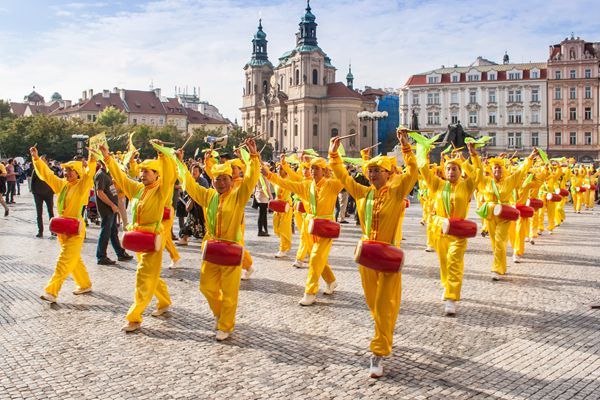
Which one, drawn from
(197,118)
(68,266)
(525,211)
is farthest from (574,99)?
(68,266)

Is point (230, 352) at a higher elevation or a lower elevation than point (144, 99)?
lower

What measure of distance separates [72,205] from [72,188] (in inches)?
11.2

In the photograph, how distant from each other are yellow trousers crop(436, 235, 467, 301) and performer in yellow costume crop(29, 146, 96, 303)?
17.2 ft

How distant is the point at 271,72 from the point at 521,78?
2040 inches

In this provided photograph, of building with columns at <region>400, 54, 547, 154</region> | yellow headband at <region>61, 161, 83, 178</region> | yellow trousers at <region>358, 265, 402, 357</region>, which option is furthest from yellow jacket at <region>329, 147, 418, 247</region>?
building with columns at <region>400, 54, 547, 154</region>

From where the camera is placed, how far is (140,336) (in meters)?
6.99

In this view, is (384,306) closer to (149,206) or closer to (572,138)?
(149,206)

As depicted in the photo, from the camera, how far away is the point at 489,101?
82625 millimetres

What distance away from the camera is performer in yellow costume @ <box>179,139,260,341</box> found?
6.86 meters

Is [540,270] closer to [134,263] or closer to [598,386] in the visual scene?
[598,386]

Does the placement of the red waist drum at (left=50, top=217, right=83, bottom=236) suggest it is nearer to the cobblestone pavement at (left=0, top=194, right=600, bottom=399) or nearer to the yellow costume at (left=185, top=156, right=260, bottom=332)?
the cobblestone pavement at (left=0, top=194, right=600, bottom=399)

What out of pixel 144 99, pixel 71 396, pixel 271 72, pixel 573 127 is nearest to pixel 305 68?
pixel 271 72

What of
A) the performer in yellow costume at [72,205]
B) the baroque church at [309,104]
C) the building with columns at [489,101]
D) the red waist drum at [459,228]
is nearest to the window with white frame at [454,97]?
the building with columns at [489,101]

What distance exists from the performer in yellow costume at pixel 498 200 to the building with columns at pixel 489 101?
72.0 m
